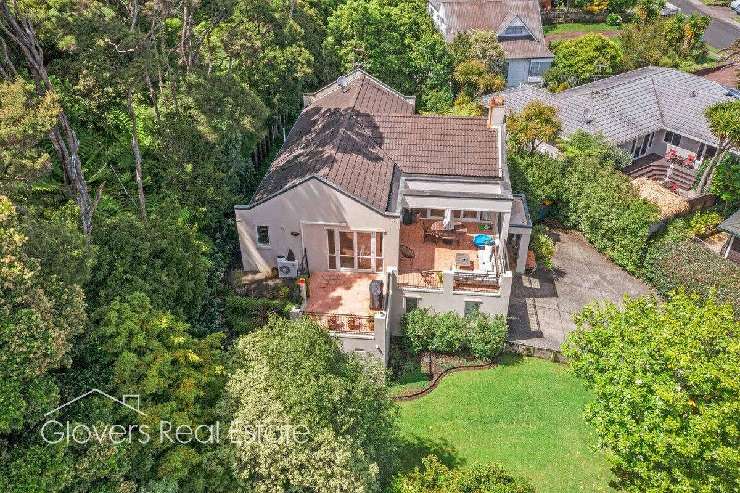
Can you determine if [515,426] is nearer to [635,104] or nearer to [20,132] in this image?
[20,132]

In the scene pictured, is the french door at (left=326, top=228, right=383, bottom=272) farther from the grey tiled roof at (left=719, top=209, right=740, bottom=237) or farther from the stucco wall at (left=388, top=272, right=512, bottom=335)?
the grey tiled roof at (left=719, top=209, right=740, bottom=237)

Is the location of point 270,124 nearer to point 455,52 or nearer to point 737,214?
point 455,52

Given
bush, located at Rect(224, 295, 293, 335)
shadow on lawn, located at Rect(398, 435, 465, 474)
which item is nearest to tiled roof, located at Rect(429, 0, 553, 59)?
bush, located at Rect(224, 295, 293, 335)

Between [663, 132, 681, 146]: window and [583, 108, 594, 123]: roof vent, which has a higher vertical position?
[583, 108, 594, 123]: roof vent

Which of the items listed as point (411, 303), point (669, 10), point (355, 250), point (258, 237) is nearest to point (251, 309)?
point (258, 237)

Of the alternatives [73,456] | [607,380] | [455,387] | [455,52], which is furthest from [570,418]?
[455,52]

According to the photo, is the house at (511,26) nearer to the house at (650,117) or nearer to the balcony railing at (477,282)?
the house at (650,117)
